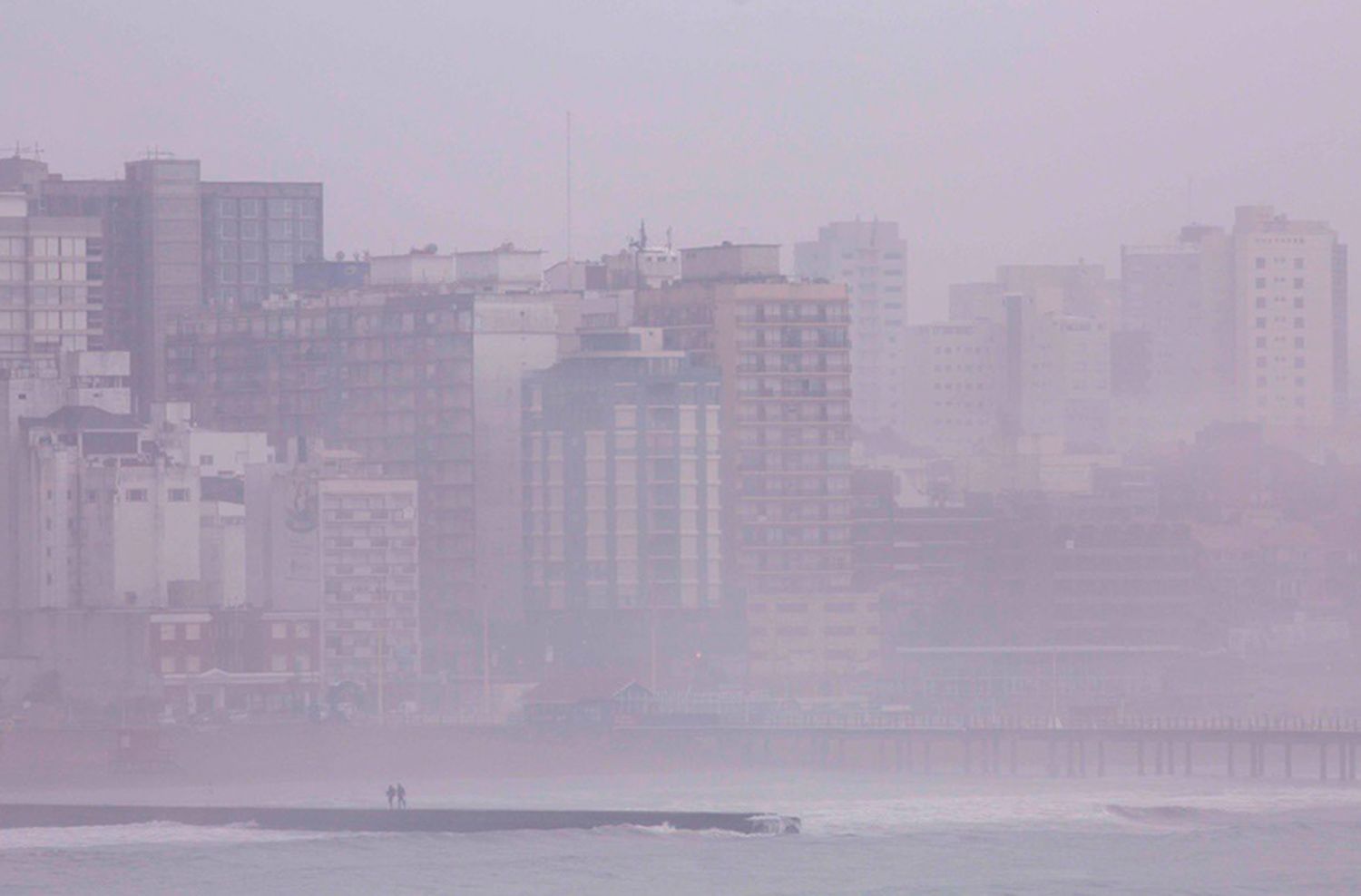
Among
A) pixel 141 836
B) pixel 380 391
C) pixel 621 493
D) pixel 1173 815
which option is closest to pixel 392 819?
pixel 141 836

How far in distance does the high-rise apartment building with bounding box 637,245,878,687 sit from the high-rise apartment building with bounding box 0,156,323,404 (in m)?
17.8

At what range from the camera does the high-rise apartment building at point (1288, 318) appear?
156m

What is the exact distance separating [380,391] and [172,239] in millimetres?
18683

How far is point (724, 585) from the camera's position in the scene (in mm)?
111875

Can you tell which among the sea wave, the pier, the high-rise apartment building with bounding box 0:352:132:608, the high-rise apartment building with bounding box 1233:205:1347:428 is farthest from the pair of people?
the high-rise apartment building with bounding box 1233:205:1347:428

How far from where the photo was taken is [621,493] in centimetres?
11050

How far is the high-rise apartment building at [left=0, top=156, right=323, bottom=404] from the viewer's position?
12838 centimetres

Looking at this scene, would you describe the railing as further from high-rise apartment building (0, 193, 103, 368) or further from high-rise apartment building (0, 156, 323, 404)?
high-rise apartment building (0, 156, 323, 404)

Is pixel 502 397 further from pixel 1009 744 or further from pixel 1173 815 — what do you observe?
pixel 1173 815

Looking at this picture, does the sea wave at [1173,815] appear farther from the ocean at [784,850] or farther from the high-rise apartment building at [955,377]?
the high-rise apartment building at [955,377]

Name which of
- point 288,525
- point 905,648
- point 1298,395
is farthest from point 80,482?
point 1298,395

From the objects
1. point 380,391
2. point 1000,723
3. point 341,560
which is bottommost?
point 1000,723

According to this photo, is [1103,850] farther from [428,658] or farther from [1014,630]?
[1014,630]

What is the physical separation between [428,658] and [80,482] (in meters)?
12.2
